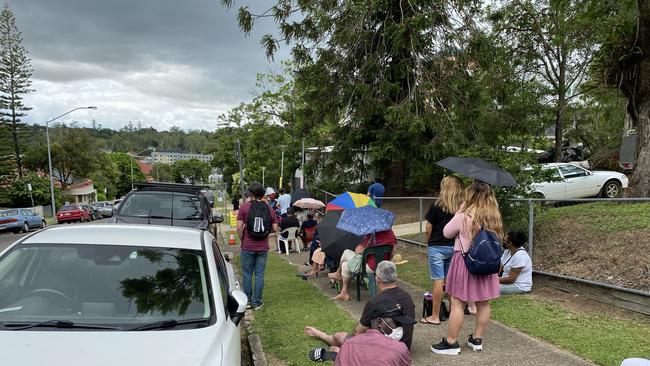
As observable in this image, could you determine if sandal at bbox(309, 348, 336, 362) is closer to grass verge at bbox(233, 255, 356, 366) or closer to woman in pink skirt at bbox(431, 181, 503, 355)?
grass verge at bbox(233, 255, 356, 366)

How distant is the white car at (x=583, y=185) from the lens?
50.7 feet

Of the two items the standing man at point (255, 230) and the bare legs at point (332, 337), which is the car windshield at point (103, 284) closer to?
the bare legs at point (332, 337)

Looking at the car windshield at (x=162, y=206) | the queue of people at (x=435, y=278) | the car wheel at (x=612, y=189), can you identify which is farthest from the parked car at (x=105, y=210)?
the car wheel at (x=612, y=189)

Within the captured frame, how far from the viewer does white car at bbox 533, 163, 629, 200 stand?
15.5 m

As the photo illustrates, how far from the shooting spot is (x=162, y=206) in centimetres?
921

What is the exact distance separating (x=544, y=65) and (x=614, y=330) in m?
21.3

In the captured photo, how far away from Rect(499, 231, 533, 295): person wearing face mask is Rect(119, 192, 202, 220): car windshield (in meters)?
5.57

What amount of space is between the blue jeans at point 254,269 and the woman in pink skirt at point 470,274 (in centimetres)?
292

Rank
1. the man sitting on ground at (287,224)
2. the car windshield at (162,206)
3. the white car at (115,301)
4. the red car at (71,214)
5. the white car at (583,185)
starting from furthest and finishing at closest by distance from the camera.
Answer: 1. the red car at (71,214)
2. the white car at (583,185)
3. the man sitting on ground at (287,224)
4. the car windshield at (162,206)
5. the white car at (115,301)

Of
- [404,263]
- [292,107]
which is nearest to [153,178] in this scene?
[292,107]

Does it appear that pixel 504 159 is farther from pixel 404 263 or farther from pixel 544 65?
pixel 544 65

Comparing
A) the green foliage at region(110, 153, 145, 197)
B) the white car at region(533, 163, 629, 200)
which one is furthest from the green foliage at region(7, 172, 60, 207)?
the green foliage at region(110, 153, 145, 197)

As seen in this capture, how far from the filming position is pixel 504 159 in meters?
8.20

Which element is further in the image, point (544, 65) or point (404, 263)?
point (544, 65)
